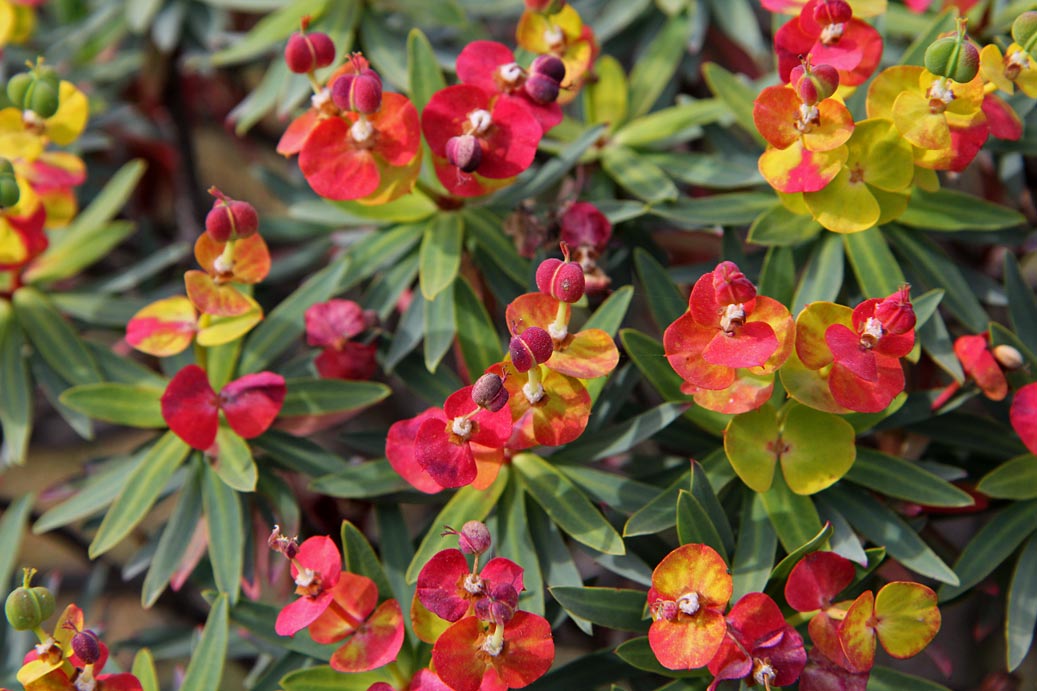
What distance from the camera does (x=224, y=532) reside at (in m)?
1.01

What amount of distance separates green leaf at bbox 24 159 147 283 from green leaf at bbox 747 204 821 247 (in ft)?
2.46

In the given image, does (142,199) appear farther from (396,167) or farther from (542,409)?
(542,409)

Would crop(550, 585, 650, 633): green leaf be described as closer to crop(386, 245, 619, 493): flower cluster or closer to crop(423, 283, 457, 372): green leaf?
crop(386, 245, 619, 493): flower cluster

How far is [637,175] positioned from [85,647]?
→ 2.32 ft

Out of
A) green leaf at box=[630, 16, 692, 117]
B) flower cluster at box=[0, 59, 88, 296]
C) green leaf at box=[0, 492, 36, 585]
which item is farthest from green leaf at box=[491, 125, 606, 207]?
green leaf at box=[0, 492, 36, 585]

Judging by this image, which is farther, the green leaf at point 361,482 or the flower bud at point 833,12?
the green leaf at point 361,482

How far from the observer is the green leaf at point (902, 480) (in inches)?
36.5

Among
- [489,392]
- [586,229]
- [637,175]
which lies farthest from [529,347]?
[637,175]

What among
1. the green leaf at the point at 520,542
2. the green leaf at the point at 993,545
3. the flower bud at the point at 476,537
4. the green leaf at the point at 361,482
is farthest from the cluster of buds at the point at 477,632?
the green leaf at the point at 993,545

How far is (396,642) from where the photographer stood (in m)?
0.87

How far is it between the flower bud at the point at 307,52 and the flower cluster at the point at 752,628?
58 centimetres

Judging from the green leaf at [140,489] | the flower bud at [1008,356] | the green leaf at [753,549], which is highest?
the flower bud at [1008,356]

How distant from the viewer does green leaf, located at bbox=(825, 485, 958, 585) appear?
0.90 metres

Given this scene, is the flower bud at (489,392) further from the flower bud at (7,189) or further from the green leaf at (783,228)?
the flower bud at (7,189)
